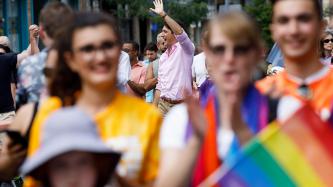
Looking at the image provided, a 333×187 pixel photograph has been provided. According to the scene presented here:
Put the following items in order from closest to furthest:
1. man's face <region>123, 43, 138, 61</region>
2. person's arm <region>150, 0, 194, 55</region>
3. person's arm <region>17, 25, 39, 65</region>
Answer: person's arm <region>17, 25, 39, 65</region> < person's arm <region>150, 0, 194, 55</region> < man's face <region>123, 43, 138, 61</region>

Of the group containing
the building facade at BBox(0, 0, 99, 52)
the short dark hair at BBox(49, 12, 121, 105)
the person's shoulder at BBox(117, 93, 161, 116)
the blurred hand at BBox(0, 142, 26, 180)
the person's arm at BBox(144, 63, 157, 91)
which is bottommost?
the building facade at BBox(0, 0, 99, 52)

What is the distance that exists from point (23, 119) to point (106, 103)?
56 centimetres

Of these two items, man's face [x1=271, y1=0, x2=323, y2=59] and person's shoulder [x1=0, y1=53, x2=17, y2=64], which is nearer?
man's face [x1=271, y1=0, x2=323, y2=59]

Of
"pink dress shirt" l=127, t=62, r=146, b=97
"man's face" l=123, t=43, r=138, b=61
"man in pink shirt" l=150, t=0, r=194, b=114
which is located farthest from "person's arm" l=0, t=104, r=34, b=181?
"man's face" l=123, t=43, r=138, b=61

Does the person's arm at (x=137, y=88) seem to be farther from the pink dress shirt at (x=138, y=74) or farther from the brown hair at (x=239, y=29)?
the brown hair at (x=239, y=29)

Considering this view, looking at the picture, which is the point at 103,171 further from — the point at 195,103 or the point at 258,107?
the point at 258,107

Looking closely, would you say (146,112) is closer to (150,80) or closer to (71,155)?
(71,155)

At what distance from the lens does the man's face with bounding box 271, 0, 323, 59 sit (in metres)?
4.88

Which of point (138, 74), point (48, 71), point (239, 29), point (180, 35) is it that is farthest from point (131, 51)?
point (239, 29)

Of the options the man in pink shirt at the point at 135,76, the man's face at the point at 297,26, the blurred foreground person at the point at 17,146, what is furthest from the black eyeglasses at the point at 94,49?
the man in pink shirt at the point at 135,76

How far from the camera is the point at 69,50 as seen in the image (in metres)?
4.36

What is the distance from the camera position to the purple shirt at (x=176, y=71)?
1170 cm

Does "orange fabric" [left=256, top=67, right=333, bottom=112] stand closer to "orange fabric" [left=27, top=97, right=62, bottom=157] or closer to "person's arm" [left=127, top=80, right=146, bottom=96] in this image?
"orange fabric" [left=27, top=97, right=62, bottom=157]

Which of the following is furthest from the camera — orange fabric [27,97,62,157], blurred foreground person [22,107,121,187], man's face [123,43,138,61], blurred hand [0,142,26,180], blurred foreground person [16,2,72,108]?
man's face [123,43,138,61]
